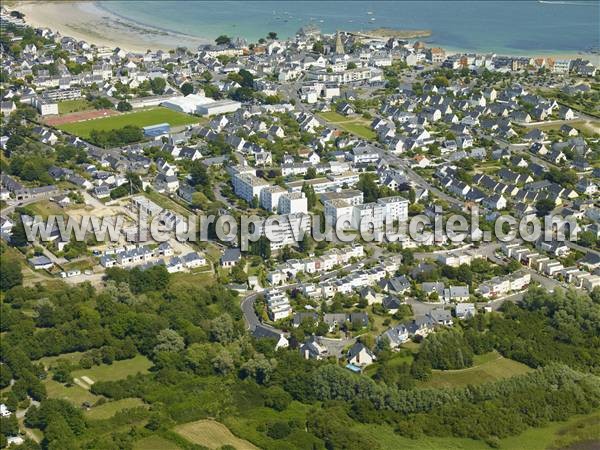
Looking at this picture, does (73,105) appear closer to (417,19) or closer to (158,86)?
(158,86)

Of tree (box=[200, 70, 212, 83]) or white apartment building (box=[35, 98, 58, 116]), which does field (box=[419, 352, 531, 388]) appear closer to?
white apartment building (box=[35, 98, 58, 116])

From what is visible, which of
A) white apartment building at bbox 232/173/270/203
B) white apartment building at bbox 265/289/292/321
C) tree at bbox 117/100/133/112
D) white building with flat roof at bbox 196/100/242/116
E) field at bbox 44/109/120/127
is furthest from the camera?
tree at bbox 117/100/133/112

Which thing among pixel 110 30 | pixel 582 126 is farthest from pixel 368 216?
pixel 110 30

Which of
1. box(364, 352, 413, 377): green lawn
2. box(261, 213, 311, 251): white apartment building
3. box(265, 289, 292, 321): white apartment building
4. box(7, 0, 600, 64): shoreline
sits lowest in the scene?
box(364, 352, 413, 377): green lawn

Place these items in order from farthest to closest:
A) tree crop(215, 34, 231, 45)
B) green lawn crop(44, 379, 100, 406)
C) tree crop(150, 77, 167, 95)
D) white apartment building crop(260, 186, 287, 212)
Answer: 1. tree crop(215, 34, 231, 45)
2. tree crop(150, 77, 167, 95)
3. white apartment building crop(260, 186, 287, 212)
4. green lawn crop(44, 379, 100, 406)

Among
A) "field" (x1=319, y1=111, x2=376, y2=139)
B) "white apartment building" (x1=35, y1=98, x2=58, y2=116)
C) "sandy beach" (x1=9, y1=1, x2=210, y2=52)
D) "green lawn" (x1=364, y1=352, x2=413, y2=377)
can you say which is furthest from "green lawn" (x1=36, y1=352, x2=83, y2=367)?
"sandy beach" (x1=9, y1=1, x2=210, y2=52)

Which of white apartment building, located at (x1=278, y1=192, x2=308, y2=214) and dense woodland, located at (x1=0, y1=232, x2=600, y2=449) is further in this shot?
white apartment building, located at (x1=278, y1=192, x2=308, y2=214)

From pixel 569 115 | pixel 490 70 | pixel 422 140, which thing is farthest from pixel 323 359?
pixel 490 70
